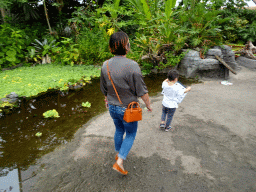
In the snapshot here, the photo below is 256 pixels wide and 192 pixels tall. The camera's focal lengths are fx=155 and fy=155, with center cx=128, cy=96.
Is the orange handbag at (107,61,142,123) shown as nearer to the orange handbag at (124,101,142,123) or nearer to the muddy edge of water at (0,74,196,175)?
the orange handbag at (124,101,142,123)

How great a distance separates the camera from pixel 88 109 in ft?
13.5

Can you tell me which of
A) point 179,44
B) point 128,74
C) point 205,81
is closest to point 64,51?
point 179,44

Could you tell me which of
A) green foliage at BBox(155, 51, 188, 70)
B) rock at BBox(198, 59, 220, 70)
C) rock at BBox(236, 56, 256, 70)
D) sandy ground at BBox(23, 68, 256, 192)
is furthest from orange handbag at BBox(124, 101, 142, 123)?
rock at BBox(236, 56, 256, 70)

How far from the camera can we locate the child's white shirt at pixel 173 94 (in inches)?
102

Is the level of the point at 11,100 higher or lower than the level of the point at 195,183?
higher

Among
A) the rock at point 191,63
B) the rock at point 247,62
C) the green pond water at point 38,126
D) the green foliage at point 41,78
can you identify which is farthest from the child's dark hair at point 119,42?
the rock at point 247,62

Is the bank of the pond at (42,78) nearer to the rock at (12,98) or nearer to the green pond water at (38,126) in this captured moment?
the rock at (12,98)

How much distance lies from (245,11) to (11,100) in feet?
45.4

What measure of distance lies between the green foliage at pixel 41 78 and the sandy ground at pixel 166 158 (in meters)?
2.52

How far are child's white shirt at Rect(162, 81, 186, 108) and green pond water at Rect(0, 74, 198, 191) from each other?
1.92m

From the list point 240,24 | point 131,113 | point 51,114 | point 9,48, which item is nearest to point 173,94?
point 131,113

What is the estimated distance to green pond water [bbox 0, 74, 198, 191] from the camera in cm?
245

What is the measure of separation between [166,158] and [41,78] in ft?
17.2

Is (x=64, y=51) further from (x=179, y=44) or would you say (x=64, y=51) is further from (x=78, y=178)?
(x=78, y=178)
